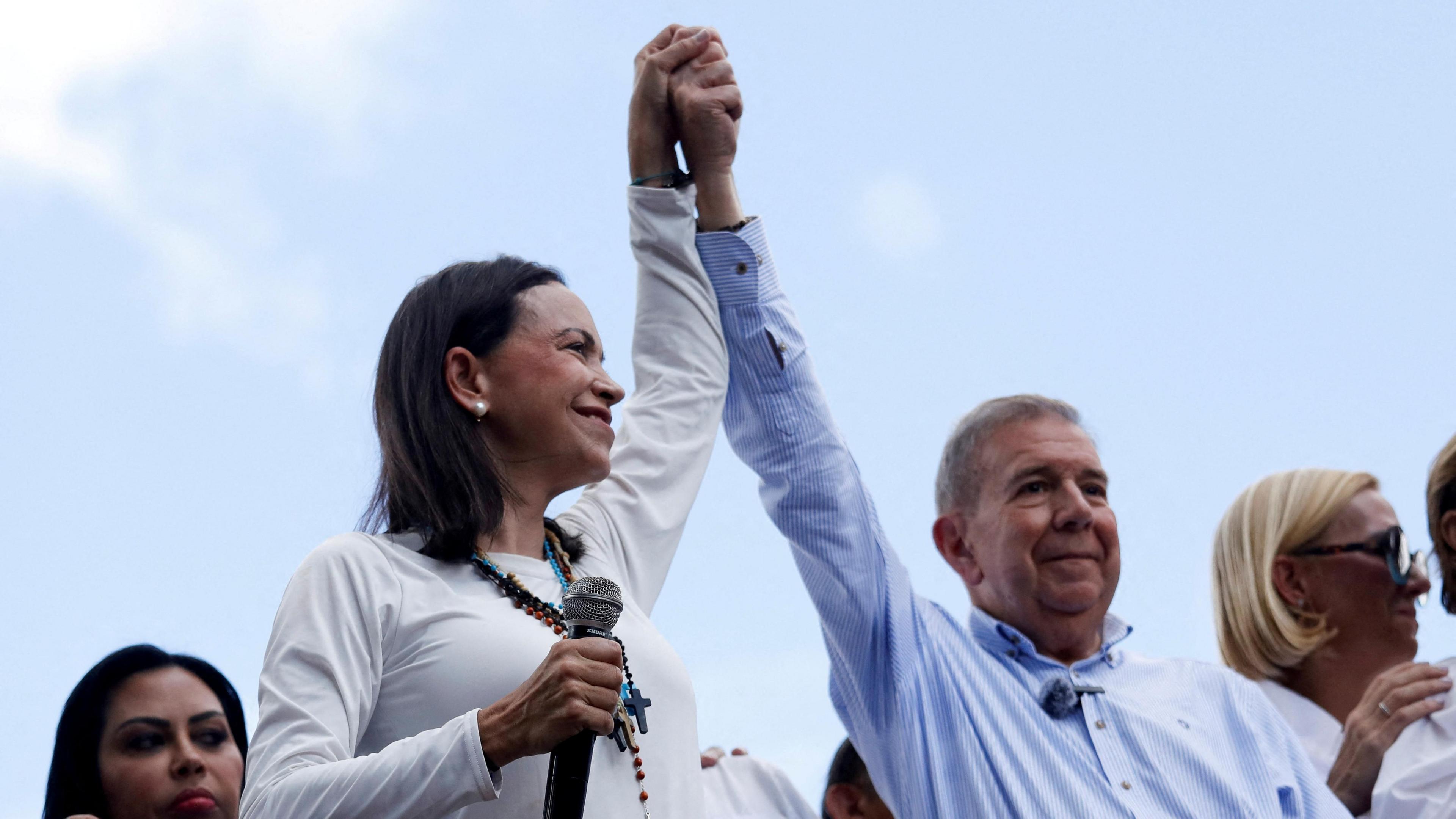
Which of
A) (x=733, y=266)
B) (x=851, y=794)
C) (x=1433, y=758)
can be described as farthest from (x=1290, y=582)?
(x=733, y=266)

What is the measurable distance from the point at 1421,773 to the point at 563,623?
2.37 m

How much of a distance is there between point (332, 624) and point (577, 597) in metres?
0.47

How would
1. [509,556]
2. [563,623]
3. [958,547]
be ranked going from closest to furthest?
[563,623] < [509,556] < [958,547]

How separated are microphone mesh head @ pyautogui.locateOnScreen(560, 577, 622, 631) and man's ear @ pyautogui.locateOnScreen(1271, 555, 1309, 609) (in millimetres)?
3110

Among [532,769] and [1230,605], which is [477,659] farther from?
[1230,605]

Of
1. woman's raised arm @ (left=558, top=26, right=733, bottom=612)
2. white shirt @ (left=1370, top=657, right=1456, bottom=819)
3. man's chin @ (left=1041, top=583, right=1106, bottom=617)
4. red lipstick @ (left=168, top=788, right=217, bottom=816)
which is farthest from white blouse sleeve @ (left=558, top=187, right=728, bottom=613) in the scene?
white shirt @ (left=1370, top=657, right=1456, bottom=819)

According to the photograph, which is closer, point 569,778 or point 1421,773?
point 569,778

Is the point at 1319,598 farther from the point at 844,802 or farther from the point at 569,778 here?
the point at 569,778

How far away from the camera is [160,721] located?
160 inches

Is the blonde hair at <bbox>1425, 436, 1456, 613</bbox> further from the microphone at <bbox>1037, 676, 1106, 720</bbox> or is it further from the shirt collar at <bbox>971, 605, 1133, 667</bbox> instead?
the microphone at <bbox>1037, 676, 1106, 720</bbox>

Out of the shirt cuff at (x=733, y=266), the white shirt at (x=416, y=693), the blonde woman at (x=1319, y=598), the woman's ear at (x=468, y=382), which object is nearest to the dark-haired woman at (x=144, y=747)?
the white shirt at (x=416, y=693)

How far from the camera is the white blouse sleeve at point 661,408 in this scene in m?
3.19

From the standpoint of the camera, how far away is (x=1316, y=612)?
4773 millimetres

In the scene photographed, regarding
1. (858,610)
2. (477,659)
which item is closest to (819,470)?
(858,610)
